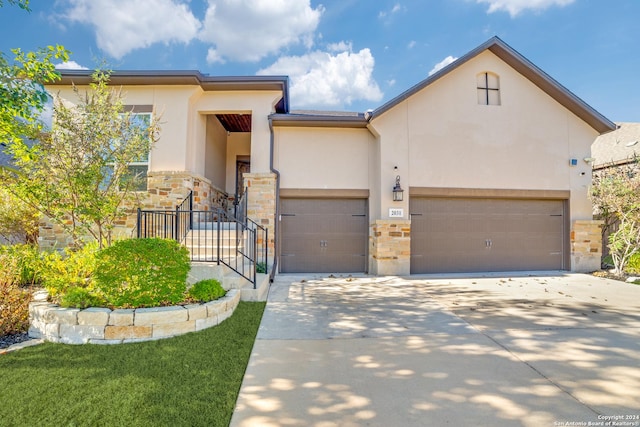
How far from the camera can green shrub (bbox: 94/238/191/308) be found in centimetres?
381

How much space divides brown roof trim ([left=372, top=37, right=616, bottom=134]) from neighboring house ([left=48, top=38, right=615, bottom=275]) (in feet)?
0.11

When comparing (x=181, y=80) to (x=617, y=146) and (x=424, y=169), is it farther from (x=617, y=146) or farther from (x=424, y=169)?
(x=617, y=146)

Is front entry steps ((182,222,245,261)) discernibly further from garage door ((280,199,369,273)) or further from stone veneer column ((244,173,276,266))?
garage door ((280,199,369,273))

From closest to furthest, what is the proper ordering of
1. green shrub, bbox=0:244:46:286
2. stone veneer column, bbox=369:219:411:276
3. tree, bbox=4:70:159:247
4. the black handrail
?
tree, bbox=4:70:159:247, green shrub, bbox=0:244:46:286, the black handrail, stone veneer column, bbox=369:219:411:276

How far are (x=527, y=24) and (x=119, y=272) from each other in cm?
1296

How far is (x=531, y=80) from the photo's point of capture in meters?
8.75

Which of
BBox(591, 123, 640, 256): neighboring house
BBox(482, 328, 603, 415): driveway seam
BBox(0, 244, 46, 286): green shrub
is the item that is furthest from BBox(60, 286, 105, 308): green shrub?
BBox(591, 123, 640, 256): neighboring house

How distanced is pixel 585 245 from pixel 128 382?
11.3 meters

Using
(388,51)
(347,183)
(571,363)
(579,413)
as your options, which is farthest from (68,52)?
(388,51)

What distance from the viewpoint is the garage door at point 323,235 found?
837 centimetres

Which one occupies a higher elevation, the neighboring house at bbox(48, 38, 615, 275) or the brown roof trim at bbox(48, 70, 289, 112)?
the brown roof trim at bbox(48, 70, 289, 112)

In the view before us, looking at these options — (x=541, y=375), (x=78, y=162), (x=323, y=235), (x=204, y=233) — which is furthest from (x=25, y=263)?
(x=541, y=375)

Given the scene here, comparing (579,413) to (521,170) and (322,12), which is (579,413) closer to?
(521,170)

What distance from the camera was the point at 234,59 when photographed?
11461 mm
